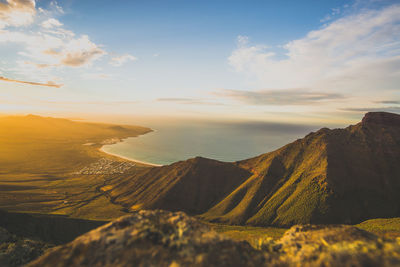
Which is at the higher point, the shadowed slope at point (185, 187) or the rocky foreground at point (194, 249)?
the rocky foreground at point (194, 249)

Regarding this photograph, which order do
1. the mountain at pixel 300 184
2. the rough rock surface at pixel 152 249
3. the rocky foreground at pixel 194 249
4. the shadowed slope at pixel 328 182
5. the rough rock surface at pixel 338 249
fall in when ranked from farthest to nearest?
the mountain at pixel 300 184 < the shadowed slope at pixel 328 182 < the rough rock surface at pixel 152 249 < the rocky foreground at pixel 194 249 < the rough rock surface at pixel 338 249

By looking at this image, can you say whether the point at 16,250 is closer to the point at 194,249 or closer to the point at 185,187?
the point at 194,249

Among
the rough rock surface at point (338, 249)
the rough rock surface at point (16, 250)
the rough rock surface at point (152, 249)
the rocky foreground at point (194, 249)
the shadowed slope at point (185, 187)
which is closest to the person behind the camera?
the rough rock surface at point (338, 249)

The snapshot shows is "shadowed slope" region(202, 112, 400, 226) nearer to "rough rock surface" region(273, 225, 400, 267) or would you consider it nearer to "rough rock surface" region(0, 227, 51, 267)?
"rough rock surface" region(273, 225, 400, 267)

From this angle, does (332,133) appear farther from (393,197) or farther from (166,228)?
(166,228)

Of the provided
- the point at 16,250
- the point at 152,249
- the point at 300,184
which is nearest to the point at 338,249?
the point at 152,249

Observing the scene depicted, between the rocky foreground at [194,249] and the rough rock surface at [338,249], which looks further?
the rocky foreground at [194,249]

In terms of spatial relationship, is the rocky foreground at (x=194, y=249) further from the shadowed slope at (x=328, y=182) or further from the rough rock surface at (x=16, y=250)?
the shadowed slope at (x=328, y=182)

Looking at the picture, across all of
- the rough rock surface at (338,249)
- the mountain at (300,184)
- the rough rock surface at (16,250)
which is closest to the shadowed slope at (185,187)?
the mountain at (300,184)
